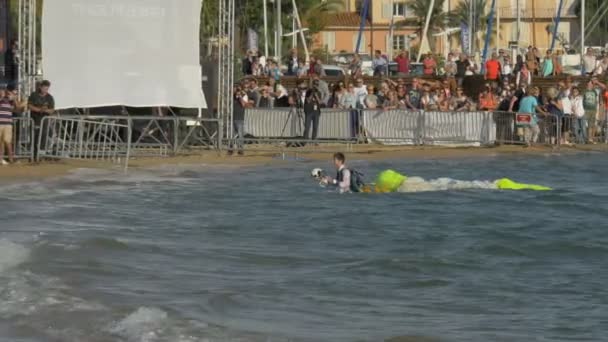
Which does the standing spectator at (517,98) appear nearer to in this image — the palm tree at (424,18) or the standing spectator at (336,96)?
the standing spectator at (336,96)

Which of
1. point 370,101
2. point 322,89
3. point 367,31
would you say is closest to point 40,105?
point 322,89

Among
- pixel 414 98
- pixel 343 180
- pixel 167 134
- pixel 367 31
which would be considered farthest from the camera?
pixel 367 31

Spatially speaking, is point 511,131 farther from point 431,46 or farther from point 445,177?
point 431,46

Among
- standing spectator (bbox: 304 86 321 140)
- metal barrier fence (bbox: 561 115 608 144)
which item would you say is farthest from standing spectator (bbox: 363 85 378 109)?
metal barrier fence (bbox: 561 115 608 144)

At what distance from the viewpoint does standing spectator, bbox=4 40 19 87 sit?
98.1 feet

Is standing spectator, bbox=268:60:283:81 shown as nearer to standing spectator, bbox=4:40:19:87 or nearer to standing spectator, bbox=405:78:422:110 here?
standing spectator, bbox=405:78:422:110

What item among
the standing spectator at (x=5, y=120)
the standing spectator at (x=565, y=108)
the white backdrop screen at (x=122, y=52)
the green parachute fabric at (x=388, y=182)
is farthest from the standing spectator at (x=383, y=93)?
the standing spectator at (x=5, y=120)

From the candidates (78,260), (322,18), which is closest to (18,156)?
(78,260)

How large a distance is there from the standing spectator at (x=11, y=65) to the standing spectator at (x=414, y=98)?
9.89 metres

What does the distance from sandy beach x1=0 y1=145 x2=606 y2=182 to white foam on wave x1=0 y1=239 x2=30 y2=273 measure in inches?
353

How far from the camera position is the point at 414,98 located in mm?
36281

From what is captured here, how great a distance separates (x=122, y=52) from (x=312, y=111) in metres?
6.44

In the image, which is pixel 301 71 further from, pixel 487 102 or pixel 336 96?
pixel 487 102

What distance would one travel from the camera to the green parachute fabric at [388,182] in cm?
2573
